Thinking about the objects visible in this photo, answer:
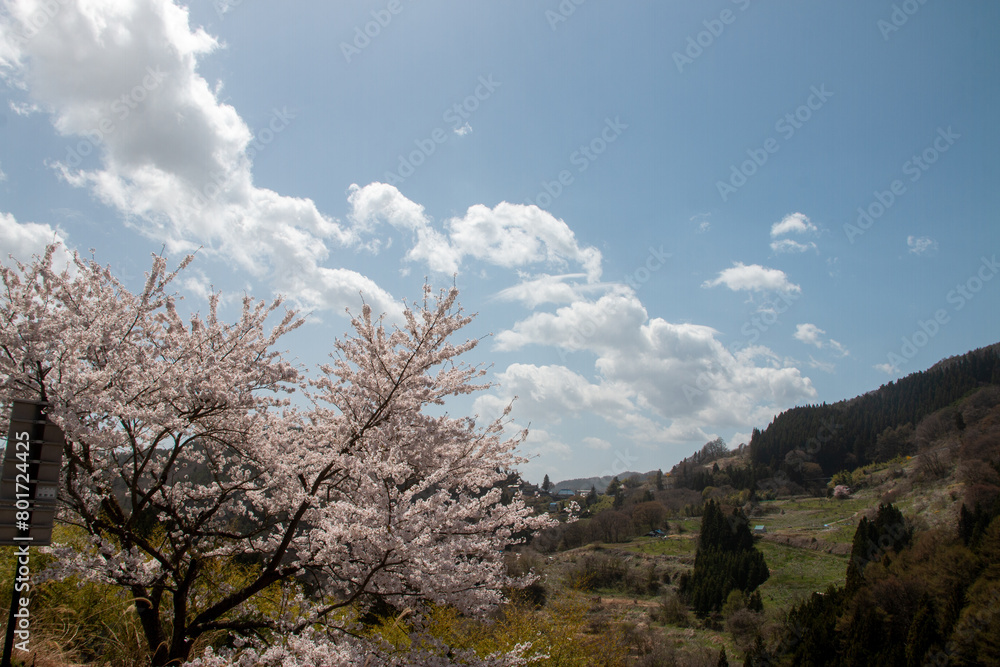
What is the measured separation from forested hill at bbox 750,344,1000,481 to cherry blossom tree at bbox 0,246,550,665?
12630 cm

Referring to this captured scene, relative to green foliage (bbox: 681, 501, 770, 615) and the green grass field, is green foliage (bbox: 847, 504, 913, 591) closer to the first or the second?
the green grass field

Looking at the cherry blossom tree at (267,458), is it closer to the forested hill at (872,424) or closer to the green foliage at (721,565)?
the green foliage at (721,565)

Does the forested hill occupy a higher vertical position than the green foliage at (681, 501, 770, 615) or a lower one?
higher

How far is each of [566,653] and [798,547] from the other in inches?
2967

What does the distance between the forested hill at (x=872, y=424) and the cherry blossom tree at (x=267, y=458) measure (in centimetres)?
12630

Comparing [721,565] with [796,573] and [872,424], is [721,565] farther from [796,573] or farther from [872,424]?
[872,424]

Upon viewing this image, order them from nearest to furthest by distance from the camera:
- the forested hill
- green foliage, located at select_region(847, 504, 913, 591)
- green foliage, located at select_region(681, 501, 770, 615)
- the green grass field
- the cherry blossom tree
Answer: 1. the cherry blossom tree
2. green foliage, located at select_region(847, 504, 913, 591)
3. the green grass field
4. green foliage, located at select_region(681, 501, 770, 615)
5. the forested hill

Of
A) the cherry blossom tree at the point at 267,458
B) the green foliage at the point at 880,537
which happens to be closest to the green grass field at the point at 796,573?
the green foliage at the point at 880,537

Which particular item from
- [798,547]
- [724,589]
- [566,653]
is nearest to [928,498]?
[798,547]

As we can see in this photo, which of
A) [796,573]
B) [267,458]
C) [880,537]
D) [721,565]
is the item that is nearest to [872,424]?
[796,573]

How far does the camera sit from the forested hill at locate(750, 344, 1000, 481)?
10938cm

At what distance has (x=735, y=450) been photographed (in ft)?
525

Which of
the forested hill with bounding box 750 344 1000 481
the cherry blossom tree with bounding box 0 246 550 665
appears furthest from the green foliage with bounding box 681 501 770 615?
the cherry blossom tree with bounding box 0 246 550 665

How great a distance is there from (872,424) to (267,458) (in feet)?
475
